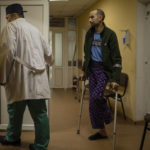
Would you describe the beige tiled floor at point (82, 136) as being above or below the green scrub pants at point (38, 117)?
below

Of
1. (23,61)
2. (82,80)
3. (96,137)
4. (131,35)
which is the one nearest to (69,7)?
(131,35)

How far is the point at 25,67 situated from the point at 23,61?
0.06m

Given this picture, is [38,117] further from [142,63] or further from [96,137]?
[142,63]

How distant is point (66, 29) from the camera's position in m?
8.42

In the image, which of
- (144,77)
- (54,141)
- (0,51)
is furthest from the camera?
(144,77)

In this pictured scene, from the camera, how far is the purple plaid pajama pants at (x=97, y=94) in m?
2.74

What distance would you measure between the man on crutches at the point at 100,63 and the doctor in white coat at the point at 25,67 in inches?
27.2

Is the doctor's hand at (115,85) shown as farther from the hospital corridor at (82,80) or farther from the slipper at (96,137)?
the slipper at (96,137)

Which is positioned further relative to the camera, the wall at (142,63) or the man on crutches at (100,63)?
the wall at (142,63)

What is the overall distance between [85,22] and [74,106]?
3161 mm

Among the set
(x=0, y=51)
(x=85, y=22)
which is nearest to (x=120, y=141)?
(x=0, y=51)

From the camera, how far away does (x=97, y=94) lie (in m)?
2.72

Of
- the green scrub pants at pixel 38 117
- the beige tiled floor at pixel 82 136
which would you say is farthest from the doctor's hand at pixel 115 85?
the green scrub pants at pixel 38 117

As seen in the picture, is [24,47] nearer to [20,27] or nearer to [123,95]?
[20,27]
